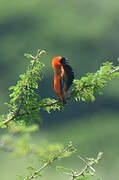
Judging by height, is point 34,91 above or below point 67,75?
below

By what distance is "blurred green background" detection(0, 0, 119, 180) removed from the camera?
5900 centimetres

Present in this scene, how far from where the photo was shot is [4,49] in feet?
236

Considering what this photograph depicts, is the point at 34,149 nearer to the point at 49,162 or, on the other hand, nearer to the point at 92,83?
the point at 49,162

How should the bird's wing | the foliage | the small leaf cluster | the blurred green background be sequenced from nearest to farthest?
the foliage < the small leaf cluster < the bird's wing < the blurred green background

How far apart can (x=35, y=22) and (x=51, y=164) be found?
74172mm

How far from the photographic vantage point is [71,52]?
7100 centimetres

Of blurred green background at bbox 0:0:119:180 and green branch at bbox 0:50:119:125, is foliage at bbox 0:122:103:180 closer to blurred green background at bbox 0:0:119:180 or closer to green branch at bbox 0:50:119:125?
green branch at bbox 0:50:119:125

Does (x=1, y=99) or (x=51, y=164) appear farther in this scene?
(x=1, y=99)

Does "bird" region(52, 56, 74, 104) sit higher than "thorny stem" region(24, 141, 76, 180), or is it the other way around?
"bird" region(52, 56, 74, 104)

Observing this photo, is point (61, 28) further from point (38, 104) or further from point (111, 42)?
point (38, 104)

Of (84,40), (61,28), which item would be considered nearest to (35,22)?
(61,28)

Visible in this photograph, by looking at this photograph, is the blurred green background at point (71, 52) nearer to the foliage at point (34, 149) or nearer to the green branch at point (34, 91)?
the green branch at point (34, 91)

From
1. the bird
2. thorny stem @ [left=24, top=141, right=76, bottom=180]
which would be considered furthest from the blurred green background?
thorny stem @ [left=24, top=141, right=76, bottom=180]

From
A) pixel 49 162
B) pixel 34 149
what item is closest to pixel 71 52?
pixel 49 162
